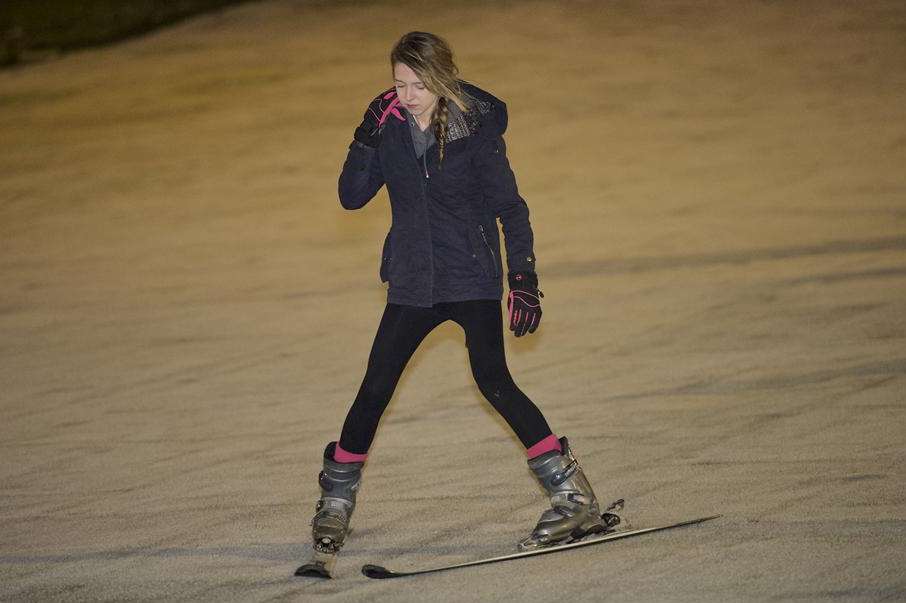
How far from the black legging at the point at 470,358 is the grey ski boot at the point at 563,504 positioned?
4.4 inches

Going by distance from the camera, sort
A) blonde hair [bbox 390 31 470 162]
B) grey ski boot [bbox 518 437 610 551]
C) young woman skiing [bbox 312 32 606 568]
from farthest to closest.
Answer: grey ski boot [bbox 518 437 610 551]
young woman skiing [bbox 312 32 606 568]
blonde hair [bbox 390 31 470 162]

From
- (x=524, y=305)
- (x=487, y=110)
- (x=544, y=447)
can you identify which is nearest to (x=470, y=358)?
(x=524, y=305)

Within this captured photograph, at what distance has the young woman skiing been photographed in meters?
4.90

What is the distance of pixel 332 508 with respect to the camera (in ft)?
17.2

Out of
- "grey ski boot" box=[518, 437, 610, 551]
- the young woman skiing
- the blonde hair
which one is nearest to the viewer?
the blonde hair

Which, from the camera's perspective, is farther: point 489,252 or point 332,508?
point 332,508

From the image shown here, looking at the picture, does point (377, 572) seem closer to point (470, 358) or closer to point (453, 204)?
point (470, 358)

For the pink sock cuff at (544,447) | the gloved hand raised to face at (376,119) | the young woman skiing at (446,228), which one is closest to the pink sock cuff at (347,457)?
the young woman skiing at (446,228)

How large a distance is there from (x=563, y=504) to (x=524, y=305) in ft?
2.45

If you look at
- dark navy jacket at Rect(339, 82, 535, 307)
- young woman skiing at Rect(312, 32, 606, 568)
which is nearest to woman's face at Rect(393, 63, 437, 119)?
young woman skiing at Rect(312, 32, 606, 568)

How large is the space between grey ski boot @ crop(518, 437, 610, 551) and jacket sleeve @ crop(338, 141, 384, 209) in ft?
3.62

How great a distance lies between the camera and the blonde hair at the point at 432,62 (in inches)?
186

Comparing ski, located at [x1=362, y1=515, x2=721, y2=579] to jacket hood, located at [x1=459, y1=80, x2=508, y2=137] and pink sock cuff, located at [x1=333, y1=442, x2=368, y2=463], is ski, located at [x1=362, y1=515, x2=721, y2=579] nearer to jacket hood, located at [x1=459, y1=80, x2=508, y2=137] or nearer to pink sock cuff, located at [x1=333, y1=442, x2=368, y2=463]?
pink sock cuff, located at [x1=333, y1=442, x2=368, y2=463]

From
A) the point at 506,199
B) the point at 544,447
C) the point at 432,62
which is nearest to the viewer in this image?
the point at 432,62
